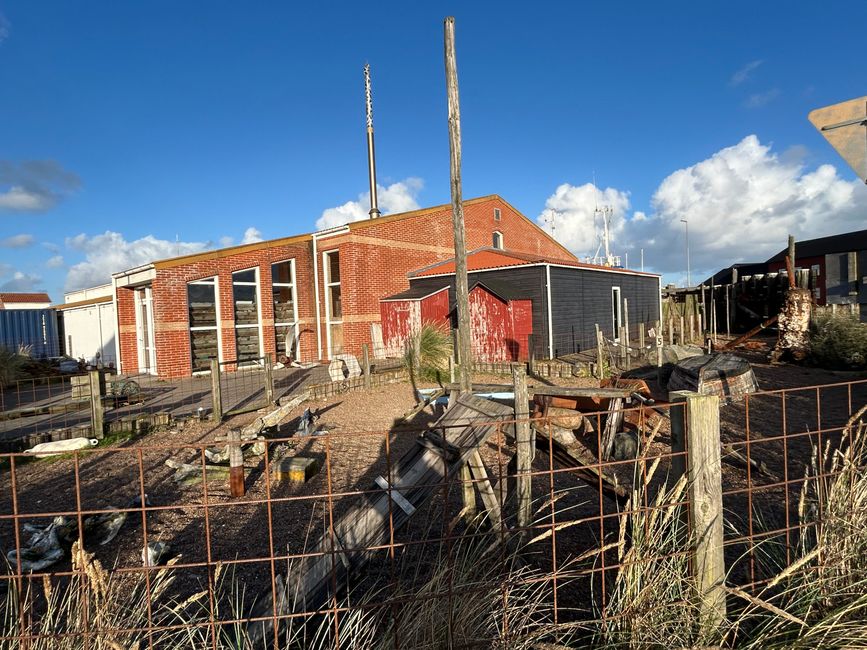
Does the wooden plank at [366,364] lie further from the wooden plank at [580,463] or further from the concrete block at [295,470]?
the wooden plank at [580,463]

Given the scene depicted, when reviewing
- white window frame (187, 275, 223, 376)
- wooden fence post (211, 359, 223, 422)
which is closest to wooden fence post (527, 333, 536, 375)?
wooden fence post (211, 359, 223, 422)

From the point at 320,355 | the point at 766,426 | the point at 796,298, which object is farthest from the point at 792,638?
the point at 320,355

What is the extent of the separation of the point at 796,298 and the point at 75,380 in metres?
18.8

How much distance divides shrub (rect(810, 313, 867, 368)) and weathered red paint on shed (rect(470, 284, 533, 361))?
7856 mm

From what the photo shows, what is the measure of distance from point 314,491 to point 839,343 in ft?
45.3

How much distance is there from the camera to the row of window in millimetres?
15258

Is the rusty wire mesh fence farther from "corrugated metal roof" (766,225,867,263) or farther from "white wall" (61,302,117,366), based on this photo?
"corrugated metal roof" (766,225,867,263)

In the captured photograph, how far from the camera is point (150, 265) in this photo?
1409 centimetres

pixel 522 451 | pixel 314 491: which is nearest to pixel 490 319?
pixel 314 491

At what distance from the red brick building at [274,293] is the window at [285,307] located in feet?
0.12

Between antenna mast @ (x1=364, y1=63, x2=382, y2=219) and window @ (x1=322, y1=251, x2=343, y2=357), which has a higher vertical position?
antenna mast @ (x1=364, y1=63, x2=382, y2=219)

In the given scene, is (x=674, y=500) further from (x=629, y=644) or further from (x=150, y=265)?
(x=150, y=265)

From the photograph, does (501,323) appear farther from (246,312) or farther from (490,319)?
(246,312)

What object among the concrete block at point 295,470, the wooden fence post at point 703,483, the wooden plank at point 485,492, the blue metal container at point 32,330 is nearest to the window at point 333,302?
the blue metal container at point 32,330
